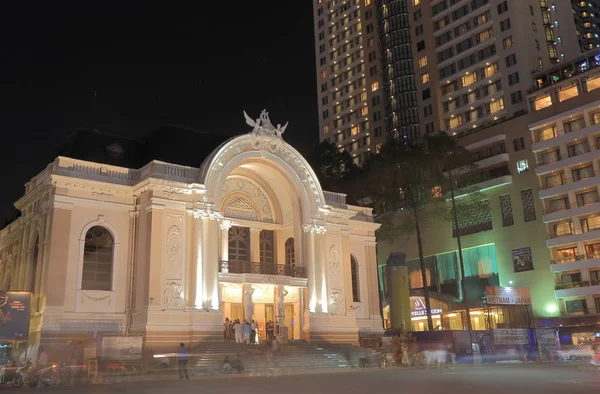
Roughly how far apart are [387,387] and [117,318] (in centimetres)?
1627

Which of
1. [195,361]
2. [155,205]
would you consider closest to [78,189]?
[155,205]

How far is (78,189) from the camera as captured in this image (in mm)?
26969

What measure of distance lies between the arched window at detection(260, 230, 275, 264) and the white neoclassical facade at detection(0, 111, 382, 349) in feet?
0.29

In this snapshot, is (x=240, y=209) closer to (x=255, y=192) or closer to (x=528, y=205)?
(x=255, y=192)

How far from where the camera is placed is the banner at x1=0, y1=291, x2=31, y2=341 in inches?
910

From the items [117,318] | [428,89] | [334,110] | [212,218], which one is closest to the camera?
[117,318]

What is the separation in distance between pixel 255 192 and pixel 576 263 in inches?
1237

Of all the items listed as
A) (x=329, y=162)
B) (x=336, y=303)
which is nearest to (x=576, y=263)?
(x=329, y=162)

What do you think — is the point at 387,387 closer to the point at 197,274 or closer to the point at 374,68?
the point at 197,274

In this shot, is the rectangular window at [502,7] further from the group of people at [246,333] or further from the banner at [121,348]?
the banner at [121,348]

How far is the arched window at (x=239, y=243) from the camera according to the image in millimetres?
32219

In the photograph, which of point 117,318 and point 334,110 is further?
point 334,110

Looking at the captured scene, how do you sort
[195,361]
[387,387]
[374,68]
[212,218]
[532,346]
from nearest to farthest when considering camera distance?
[387,387] → [195,361] → [212,218] → [532,346] → [374,68]

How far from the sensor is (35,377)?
18.7 meters
